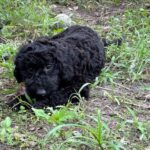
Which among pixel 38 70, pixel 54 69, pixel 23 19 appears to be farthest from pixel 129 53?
pixel 23 19

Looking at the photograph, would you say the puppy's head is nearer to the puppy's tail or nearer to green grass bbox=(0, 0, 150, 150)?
green grass bbox=(0, 0, 150, 150)

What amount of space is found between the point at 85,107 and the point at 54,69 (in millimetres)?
486

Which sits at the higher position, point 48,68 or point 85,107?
point 48,68

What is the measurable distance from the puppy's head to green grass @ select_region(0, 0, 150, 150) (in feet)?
0.67

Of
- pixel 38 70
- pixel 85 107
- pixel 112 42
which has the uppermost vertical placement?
pixel 38 70

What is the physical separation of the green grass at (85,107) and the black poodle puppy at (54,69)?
134 millimetres

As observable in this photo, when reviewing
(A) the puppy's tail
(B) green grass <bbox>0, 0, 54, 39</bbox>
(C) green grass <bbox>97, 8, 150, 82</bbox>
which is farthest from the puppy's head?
(B) green grass <bbox>0, 0, 54, 39</bbox>

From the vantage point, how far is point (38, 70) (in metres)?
4.21

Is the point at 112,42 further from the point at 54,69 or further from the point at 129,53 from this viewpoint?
the point at 54,69

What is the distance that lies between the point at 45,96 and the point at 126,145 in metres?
1.07

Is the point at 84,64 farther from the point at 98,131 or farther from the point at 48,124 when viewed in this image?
the point at 98,131

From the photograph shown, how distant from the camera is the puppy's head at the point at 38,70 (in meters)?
4.17

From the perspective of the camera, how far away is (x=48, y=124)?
12.9 ft

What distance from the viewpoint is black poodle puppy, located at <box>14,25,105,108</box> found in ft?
13.7
